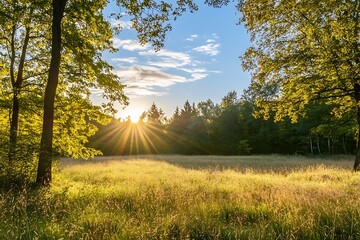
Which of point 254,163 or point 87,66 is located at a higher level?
point 87,66

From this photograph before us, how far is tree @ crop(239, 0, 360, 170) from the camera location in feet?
47.1

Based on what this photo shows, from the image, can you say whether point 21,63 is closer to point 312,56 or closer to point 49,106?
point 49,106

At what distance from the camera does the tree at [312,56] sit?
14.4m

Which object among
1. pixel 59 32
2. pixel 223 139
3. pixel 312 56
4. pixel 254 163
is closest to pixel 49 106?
pixel 59 32

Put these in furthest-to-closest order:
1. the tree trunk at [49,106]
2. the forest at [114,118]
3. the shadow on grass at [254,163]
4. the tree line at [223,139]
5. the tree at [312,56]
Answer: the tree line at [223,139]
the shadow on grass at [254,163]
the tree at [312,56]
the tree trunk at [49,106]
the forest at [114,118]

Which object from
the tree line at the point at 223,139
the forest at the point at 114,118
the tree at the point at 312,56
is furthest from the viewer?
the tree line at the point at 223,139

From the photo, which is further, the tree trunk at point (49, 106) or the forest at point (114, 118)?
the tree trunk at point (49, 106)

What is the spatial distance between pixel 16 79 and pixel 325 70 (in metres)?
15.8

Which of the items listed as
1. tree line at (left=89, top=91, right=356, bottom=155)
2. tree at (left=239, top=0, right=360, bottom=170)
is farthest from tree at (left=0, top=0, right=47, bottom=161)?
tree line at (left=89, top=91, right=356, bottom=155)

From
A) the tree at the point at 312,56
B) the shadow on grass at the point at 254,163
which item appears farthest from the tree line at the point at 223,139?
the tree at the point at 312,56

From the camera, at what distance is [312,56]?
1603 cm

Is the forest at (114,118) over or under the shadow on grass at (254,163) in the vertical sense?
over

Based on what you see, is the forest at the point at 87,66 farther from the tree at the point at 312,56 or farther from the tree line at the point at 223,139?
the tree line at the point at 223,139

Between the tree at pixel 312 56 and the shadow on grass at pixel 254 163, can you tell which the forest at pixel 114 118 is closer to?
the tree at pixel 312 56
